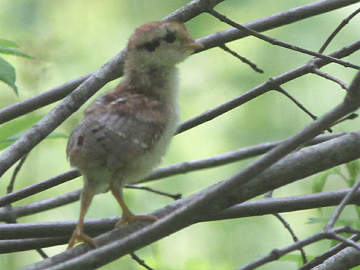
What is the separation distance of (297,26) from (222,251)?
2.32 metres

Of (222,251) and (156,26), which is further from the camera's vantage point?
(222,251)

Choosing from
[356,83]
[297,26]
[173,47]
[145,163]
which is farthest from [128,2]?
[356,83]

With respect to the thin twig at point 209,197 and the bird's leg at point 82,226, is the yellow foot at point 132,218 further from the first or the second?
the thin twig at point 209,197

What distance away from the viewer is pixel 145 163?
2.45 m

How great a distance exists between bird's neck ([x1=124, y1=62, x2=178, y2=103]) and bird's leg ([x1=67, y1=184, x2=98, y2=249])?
0.48 m

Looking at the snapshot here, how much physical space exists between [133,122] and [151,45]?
468 millimetres

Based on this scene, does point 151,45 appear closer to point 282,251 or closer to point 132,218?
point 132,218

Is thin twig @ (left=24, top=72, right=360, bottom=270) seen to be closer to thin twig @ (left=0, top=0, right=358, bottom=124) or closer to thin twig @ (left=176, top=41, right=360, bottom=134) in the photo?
thin twig @ (left=176, top=41, right=360, bottom=134)

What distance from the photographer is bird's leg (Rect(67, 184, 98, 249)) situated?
7.32 feet

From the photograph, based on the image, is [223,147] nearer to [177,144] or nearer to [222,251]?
[177,144]

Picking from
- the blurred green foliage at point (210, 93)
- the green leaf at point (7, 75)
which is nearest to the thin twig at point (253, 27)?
the green leaf at point (7, 75)

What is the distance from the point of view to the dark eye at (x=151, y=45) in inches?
109

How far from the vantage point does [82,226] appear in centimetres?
236

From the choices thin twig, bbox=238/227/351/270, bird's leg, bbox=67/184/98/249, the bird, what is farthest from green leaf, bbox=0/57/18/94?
thin twig, bbox=238/227/351/270
